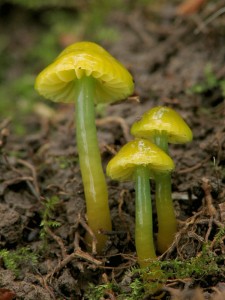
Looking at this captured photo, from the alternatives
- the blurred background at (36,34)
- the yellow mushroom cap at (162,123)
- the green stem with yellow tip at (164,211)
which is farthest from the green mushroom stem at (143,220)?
the blurred background at (36,34)

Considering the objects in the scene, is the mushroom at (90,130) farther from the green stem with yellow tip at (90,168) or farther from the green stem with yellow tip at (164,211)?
the green stem with yellow tip at (164,211)

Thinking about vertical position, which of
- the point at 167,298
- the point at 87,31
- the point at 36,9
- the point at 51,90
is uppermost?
the point at 36,9

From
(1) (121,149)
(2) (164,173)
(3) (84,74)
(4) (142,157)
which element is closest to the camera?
(4) (142,157)

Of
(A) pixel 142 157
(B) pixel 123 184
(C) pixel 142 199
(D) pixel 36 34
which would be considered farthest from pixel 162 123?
(D) pixel 36 34

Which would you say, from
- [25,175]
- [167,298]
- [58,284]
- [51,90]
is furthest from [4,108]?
[167,298]

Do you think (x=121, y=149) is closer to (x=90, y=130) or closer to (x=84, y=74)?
(x=90, y=130)

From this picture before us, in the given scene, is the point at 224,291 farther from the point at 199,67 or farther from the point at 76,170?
the point at 199,67

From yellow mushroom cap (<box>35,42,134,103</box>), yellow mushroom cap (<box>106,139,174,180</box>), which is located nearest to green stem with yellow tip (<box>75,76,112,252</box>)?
yellow mushroom cap (<box>35,42,134,103</box>)
